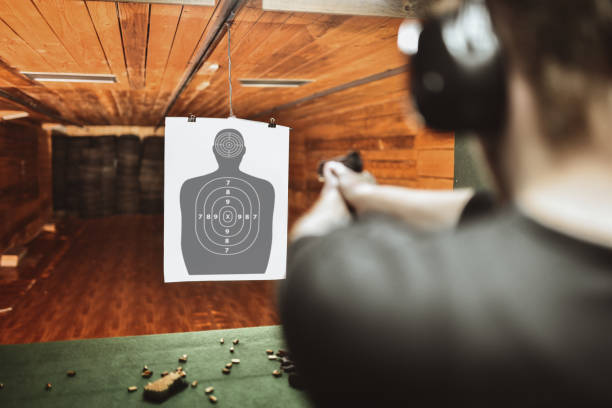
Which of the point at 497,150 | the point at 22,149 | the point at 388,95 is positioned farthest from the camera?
the point at 22,149

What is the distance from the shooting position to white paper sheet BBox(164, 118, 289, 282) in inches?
97.9

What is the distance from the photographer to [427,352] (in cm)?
36

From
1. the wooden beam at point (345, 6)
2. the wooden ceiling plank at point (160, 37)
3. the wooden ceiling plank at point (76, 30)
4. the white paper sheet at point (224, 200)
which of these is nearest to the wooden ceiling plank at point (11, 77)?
the wooden ceiling plank at point (76, 30)

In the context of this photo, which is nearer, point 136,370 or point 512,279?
point 512,279

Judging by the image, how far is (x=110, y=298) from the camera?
13.9ft

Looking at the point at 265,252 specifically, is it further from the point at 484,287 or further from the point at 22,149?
the point at 22,149

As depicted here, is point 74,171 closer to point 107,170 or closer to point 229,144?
point 107,170

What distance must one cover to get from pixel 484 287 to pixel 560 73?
0.66 feet

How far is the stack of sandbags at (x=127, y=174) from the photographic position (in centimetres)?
942

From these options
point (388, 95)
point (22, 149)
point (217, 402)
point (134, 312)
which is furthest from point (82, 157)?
point (217, 402)

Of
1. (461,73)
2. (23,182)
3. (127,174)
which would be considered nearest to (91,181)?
(127,174)

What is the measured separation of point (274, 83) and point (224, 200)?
1407 millimetres

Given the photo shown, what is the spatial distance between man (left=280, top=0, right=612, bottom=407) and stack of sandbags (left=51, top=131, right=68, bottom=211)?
33.4 feet

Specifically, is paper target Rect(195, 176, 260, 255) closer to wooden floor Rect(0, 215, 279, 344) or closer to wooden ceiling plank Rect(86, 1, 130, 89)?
wooden ceiling plank Rect(86, 1, 130, 89)
